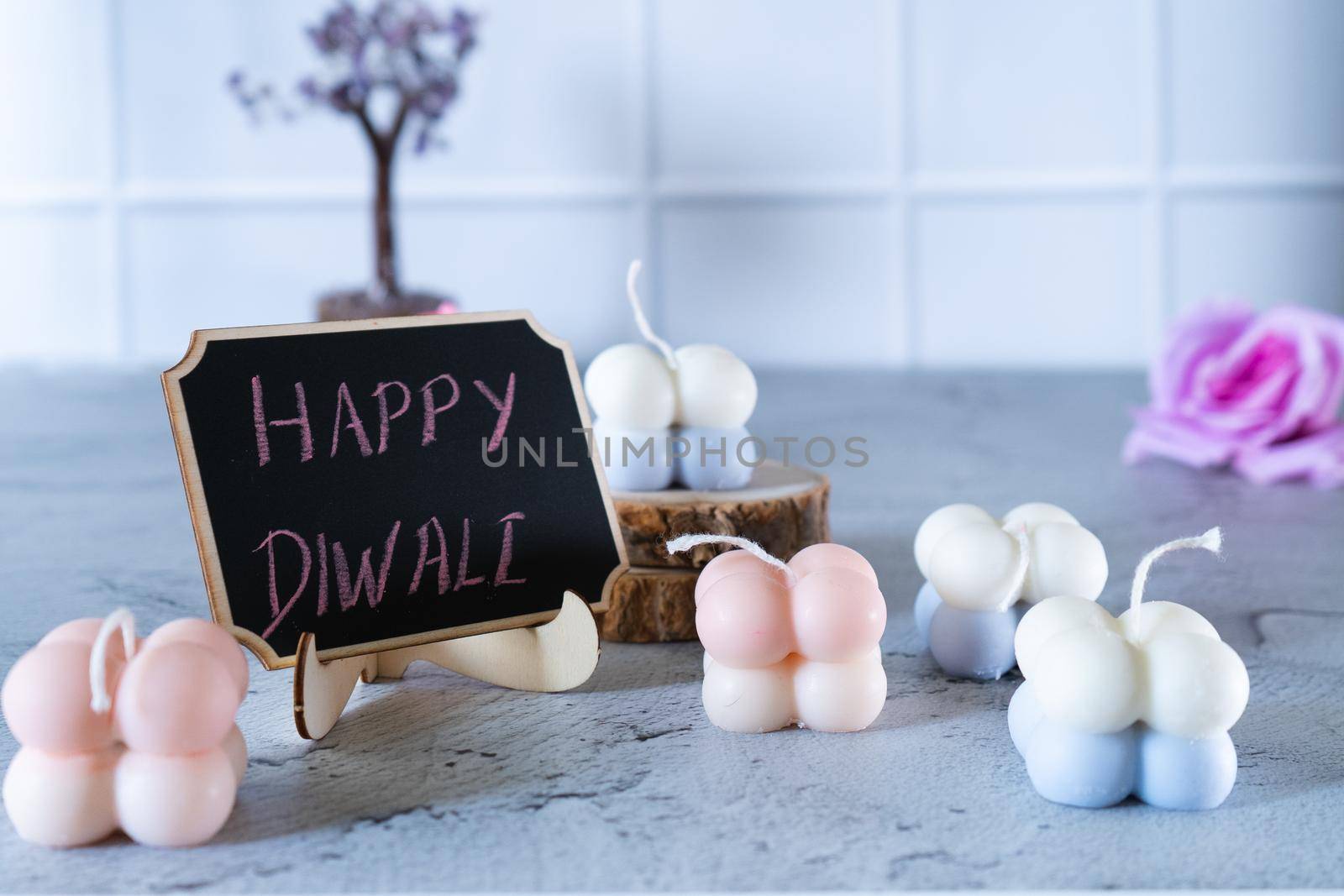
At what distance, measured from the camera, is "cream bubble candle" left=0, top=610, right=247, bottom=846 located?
0.62 metres

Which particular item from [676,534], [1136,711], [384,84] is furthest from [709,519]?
[384,84]

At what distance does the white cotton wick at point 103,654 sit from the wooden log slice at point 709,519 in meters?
0.39

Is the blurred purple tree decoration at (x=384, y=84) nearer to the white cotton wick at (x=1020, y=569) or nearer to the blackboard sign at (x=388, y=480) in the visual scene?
the blackboard sign at (x=388, y=480)

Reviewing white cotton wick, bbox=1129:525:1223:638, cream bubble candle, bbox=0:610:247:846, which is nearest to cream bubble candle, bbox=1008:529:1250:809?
white cotton wick, bbox=1129:525:1223:638

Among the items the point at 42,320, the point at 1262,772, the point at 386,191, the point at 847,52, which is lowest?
the point at 1262,772

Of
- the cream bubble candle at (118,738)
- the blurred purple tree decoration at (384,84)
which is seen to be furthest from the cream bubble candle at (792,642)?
the blurred purple tree decoration at (384,84)

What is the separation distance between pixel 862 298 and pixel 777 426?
109 cm

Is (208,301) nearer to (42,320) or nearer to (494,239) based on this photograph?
(42,320)

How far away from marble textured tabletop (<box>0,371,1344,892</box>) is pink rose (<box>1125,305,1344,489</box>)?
0.38 metres

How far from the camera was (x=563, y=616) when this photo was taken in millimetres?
861

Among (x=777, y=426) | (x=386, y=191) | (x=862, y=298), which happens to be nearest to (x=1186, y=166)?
(x=862, y=298)

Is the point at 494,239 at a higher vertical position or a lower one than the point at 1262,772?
higher

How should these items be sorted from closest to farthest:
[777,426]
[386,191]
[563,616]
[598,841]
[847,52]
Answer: [598,841]
[563,616]
[777,426]
[386,191]
[847,52]

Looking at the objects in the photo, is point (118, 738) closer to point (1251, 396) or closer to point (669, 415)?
point (669, 415)
